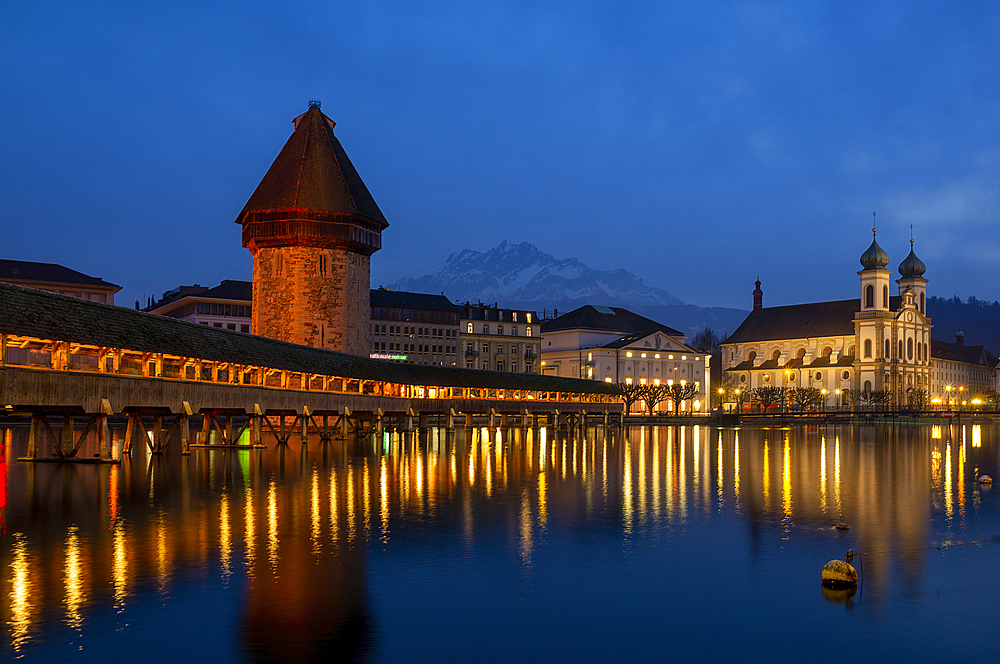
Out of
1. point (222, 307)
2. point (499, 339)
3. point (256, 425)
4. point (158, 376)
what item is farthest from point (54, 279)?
point (158, 376)

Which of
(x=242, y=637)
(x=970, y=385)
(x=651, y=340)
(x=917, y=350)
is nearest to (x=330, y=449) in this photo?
(x=242, y=637)

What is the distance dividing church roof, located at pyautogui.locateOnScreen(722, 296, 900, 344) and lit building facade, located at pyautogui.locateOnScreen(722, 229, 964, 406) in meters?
0.16

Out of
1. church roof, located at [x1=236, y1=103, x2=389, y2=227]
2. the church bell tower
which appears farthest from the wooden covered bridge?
church roof, located at [x1=236, y1=103, x2=389, y2=227]

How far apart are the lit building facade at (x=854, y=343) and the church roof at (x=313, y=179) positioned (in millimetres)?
101493

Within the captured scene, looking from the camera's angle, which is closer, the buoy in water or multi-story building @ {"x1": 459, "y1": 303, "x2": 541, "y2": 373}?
the buoy in water

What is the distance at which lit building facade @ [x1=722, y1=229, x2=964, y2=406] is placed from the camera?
15162 centimetres

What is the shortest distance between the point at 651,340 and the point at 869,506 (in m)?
111

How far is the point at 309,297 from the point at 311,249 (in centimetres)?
354

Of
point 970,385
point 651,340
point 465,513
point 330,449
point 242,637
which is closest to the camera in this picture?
point 242,637

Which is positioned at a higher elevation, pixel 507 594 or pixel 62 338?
pixel 62 338

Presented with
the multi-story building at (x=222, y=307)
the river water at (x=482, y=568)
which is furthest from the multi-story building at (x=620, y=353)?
the river water at (x=482, y=568)

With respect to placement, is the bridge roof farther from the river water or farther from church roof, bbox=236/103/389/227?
church roof, bbox=236/103/389/227

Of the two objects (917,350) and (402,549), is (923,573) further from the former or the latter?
(917,350)

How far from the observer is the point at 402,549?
725 inches
